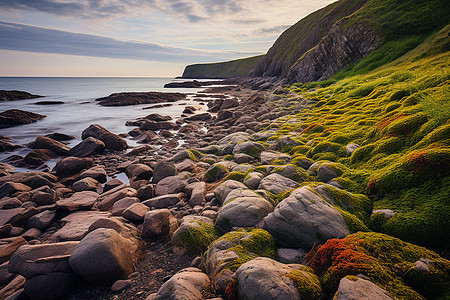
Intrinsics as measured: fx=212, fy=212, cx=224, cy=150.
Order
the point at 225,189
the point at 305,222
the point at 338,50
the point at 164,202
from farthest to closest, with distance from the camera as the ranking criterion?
1. the point at 338,50
2. the point at 164,202
3. the point at 225,189
4. the point at 305,222

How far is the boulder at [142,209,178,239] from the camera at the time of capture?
6688mm

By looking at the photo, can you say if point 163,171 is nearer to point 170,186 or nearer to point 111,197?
point 170,186

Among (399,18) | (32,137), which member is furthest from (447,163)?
(399,18)

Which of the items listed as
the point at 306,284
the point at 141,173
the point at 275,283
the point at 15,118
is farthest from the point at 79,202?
the point at 15,118

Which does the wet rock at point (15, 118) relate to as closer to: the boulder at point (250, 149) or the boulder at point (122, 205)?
the boulder at point (122, 205)

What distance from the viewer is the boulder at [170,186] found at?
31.7 feet

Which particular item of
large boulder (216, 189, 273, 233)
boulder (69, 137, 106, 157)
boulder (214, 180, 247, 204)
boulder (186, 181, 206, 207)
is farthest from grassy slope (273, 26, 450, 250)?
boulder (69, 137, 106, 157)

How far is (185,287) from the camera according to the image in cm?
383

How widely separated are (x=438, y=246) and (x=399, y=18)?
42969mm

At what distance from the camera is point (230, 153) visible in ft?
45.8

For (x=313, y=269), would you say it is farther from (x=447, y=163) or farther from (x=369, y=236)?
(x=447, y=163)

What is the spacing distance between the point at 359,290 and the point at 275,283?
111cm

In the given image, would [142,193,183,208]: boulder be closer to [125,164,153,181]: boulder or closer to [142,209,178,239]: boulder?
[142,209,178,239]: boulder

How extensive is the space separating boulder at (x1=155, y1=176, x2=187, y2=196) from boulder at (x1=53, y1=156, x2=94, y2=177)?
23.9 feet
